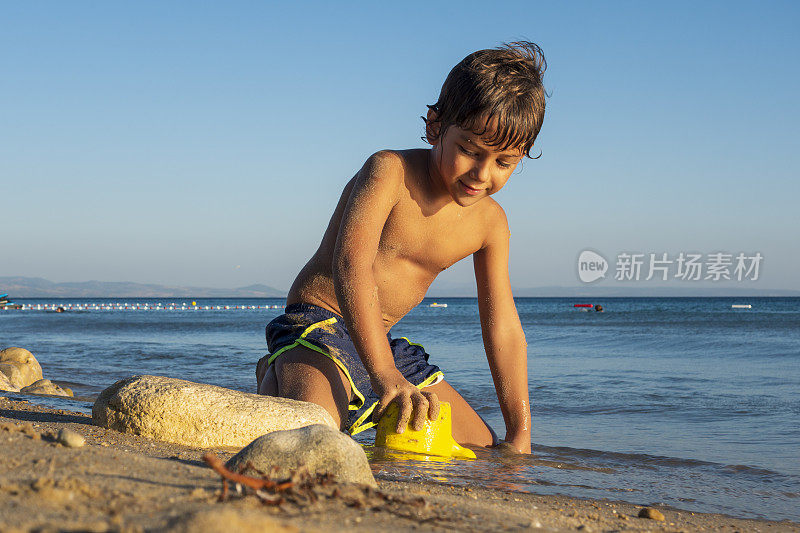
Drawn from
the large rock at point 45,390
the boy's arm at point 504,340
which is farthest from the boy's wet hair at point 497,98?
the large rock at point 45,390

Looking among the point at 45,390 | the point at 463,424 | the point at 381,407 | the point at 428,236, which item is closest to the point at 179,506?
the point at 381,407

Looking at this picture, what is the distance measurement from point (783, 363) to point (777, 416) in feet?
16.4

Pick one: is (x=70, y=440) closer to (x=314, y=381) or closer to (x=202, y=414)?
(x=202, y=414)

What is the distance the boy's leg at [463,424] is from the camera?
3.75 metres

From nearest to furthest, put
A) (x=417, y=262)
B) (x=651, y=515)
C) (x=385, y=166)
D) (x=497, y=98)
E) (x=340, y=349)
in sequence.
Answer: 1. (x=651, y=515)
2. (x=497, y=98)
3. (x=385, y=166)
4. (x=340, y=349)
5. (x=417, y=262)

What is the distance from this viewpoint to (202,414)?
312 centimetres

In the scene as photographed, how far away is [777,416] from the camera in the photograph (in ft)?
18.5

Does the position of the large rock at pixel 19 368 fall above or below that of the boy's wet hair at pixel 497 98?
below

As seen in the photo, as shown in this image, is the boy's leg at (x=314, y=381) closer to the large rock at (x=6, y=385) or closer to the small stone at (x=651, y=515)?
the small stone at (x=651, y=515)

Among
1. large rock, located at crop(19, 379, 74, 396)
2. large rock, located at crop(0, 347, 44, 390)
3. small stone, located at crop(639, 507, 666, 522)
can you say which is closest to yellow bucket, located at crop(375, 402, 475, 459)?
small stone, located at crop(639, 507, 666, 522)

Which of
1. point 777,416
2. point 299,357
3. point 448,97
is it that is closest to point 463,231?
point 448,97

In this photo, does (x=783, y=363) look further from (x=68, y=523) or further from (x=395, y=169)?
(x=68, y=523)

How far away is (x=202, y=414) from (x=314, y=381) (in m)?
0.50

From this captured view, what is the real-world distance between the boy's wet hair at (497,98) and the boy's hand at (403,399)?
1.02 meters
